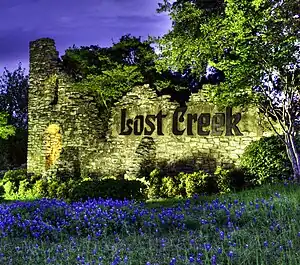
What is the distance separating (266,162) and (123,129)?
5.66 m

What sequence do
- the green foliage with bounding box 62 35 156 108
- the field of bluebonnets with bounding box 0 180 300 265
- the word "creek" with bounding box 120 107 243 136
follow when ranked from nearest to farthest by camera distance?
the field of bluebonnets with bounding box 0 180 300 265 < the word "creek" with bounding box 120 107 243 136 < the green foliage with bounding box 62 35 156 108

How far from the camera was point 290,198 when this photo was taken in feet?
24.7

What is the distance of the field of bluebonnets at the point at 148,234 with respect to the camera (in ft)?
15.1

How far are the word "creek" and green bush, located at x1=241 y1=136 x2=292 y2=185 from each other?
1.16 metres

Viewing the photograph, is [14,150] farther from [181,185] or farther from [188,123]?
[181,185]

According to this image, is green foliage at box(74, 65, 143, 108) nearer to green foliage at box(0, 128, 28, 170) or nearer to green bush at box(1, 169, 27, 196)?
green bush at box(1, 169, 27, 196)

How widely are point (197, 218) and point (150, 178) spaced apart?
6884 millimetres

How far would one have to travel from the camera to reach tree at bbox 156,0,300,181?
11141mm

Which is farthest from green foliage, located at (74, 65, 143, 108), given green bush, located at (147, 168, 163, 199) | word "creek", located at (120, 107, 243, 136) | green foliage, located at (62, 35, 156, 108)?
green bush, located at (147, 168, 163, 199)

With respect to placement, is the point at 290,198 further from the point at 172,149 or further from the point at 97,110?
the point at 97,110

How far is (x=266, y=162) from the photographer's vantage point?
39.2 feet

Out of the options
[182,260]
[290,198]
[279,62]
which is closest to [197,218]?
[290,198]

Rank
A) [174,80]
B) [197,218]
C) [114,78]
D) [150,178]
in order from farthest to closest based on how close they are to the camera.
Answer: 1. [174,80]
2. [114,78]
3. [150,178]
4. [197,218]

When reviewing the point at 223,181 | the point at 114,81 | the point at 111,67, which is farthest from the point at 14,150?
the point at 223,181
